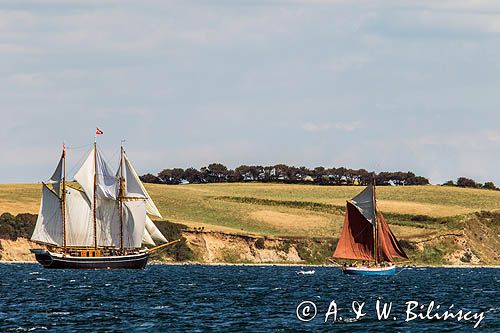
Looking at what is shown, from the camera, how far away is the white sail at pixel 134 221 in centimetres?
14238

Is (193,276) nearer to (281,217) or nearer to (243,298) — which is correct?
(243,298)

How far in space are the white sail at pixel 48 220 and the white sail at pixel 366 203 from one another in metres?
37.6

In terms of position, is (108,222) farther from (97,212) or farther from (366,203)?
(366,203)

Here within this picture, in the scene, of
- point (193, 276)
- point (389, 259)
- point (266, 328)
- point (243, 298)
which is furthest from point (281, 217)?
point (266, 328)

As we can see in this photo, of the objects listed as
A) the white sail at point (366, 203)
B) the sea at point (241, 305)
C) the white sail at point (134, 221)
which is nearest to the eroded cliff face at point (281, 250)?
the white sail at point (134, 221)

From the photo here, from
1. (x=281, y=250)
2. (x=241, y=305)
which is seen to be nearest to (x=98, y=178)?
(x=281, y=250)

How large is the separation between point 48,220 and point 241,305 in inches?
2850

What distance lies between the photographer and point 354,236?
12938 centimetres

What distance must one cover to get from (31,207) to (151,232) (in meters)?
43.5

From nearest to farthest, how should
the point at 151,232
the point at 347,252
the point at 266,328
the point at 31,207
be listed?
the point at 266,328, the point at 347,252, the point at 151,232, the point at 31,207

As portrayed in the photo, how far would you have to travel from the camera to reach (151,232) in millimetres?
145125
